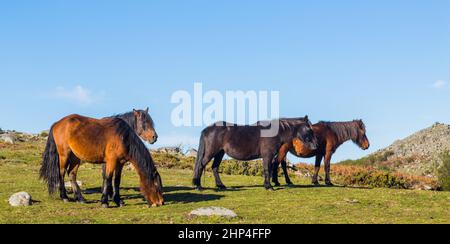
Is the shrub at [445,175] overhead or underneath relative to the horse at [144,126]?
underneath

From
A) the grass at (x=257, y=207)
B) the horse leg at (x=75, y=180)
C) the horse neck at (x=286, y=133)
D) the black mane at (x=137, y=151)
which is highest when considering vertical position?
the horse neck at (x=286, y=133)

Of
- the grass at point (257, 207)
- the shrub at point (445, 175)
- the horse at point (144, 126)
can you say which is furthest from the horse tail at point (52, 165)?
the shrub at point (445, 175)

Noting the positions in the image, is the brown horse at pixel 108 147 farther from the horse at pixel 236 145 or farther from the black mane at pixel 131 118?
the horse at pixel 236 145

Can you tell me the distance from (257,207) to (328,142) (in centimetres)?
739

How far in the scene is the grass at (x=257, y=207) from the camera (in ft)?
43.7

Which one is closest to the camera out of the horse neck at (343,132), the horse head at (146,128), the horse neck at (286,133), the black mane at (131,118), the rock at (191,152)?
the horse head at (146,128)

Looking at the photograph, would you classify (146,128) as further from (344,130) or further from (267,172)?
(344,130)

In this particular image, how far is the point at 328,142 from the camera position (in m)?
21.7

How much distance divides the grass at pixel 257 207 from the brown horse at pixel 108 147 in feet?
2.33

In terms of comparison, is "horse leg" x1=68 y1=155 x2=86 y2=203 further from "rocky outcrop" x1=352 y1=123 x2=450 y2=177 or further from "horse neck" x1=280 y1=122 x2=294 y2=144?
"rocky outcrop" x1=352 y1=123 x2=450 y2=177

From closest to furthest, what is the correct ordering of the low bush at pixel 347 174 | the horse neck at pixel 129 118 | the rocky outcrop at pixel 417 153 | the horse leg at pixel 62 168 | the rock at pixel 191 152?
the horse leg at pixel 62 168
the horse neck at pixel 129 118
the low bush at pixel 347 174
the rock at pixel 191 152
the rocky outcrop at pixel 417 153

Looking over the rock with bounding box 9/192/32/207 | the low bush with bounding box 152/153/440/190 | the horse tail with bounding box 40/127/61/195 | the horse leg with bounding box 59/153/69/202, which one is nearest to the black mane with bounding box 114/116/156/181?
the horse leg with bounding box 59/153/69/202

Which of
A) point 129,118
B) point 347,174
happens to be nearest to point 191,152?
point 347,174
